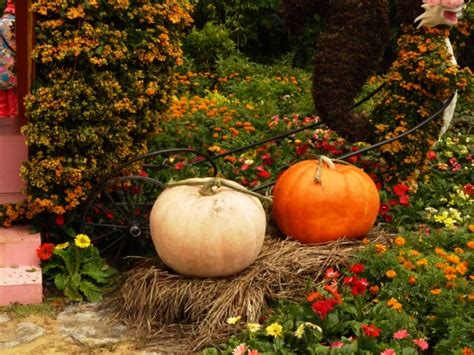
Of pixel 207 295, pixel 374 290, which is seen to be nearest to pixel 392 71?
pixel 374 290

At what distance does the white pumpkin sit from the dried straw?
0.29 feet

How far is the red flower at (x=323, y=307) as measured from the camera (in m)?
3.53

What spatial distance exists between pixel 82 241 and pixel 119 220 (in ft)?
1.39

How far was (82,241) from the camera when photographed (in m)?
4.39

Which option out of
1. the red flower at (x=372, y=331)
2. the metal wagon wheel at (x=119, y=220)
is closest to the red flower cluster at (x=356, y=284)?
the red flower at (x=372, y=331)

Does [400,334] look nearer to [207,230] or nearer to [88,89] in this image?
[207,230]

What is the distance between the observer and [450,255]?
3998 millimetres

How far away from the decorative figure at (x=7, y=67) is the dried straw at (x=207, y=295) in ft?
9.56

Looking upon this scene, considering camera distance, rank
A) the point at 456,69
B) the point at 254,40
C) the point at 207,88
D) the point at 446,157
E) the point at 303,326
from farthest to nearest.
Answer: the point at 254,40
the point at 207,88
the point at 446,157
the point at 456,69
the point at 303,326

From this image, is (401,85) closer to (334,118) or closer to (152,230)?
(334,118)

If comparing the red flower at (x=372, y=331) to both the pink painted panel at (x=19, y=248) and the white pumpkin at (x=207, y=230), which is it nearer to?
the white pumpkin at (x=207, y=230)

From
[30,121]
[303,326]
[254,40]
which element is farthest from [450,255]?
[254,40]

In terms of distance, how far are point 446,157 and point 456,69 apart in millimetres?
1489

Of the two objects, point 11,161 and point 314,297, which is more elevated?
point 11,161
